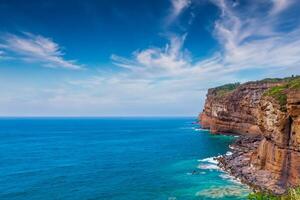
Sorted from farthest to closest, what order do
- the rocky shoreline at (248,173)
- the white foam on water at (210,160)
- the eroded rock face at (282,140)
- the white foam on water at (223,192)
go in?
the white foam on water at (210,160)
the rocky shoreline at (248,173)
the white foam on water at (223,192)
the eroded rock face at (282,140)

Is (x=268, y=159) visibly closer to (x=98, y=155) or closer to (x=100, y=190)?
(x=100, y=190)

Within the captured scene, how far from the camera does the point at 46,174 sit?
72.4 m

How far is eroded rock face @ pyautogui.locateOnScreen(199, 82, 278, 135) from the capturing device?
421 feet

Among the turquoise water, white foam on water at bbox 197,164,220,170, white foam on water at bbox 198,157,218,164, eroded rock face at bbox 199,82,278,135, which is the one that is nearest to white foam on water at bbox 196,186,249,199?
the turquoise water

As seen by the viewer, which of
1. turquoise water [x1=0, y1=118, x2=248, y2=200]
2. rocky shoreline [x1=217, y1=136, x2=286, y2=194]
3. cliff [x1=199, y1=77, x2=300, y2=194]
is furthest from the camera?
turquoise water [x1=0, y1=118, x2=248, y2=200]

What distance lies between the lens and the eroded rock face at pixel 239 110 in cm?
12838

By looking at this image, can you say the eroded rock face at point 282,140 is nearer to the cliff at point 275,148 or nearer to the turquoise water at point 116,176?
the cliff at point 275,148

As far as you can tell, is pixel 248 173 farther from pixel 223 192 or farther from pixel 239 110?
pixel 239 110

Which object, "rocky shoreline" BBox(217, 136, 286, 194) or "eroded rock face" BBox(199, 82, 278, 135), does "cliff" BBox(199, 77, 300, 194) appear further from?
"eroded rock face" BBox(199, 82, 278, 135)

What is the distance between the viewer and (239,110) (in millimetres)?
137875

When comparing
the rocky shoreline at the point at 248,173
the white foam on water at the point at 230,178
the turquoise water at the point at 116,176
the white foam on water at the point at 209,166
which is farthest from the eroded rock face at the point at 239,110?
the white foam on water at the point at 230,178

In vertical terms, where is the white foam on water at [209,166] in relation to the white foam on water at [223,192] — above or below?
above

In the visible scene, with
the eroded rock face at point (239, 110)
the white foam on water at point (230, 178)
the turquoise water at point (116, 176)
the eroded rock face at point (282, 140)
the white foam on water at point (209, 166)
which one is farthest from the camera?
the eroded rock face at point (239, 110)

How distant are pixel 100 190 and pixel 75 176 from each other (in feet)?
45.4
